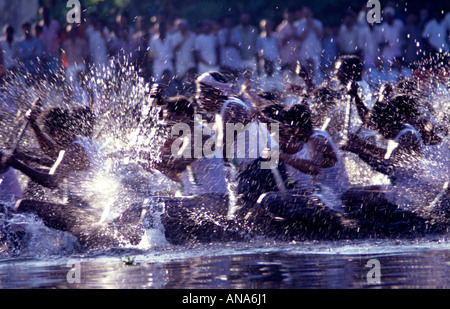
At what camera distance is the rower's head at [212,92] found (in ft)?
24.3

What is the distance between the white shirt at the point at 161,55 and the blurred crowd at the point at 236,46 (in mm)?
15

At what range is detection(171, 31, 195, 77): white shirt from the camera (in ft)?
38.8

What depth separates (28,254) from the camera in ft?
23.0

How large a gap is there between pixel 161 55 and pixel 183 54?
0.34m

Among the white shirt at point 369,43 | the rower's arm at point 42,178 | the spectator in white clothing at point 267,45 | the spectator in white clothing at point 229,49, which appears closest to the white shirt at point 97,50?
the spectator in white clothing at point 229,49

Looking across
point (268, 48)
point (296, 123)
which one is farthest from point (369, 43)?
point (296, 123)

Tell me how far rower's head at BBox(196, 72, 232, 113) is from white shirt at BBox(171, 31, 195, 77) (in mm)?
4147

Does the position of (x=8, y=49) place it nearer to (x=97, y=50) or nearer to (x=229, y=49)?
(x=97, y=50)

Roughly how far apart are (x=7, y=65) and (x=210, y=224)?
5.65 metres

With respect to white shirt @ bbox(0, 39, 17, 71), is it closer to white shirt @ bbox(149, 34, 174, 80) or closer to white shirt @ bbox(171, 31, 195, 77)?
white shirt @ bbox(149, 34, 174, 80)

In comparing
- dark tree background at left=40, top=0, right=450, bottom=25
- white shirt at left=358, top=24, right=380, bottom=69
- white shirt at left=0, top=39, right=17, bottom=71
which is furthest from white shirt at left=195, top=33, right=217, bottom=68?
white shirt at left=0, top=39, right=17, bottom=71

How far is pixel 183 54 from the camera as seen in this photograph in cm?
1183
